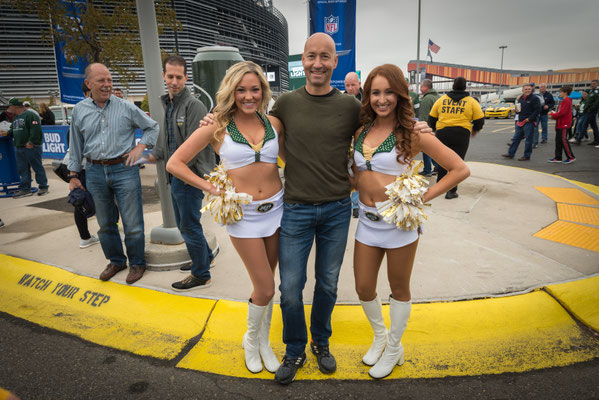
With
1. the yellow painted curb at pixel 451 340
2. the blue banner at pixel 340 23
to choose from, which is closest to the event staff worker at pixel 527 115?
the blue banner at pixel 340 23

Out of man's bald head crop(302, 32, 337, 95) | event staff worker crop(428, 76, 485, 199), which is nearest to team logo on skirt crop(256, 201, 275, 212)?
man's bald head crop(302, 32, 337, 95)

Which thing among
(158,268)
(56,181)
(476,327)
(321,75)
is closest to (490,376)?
(476,327)

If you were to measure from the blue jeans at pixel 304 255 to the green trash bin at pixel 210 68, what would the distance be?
397 centimetres

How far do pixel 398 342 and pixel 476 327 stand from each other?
2.54 ft

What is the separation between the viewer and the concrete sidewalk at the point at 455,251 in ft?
10.4

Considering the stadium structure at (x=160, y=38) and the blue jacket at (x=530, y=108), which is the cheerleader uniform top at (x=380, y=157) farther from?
the stadium structure at (x=160, y=38)

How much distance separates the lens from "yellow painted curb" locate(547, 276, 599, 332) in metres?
→ 2.67

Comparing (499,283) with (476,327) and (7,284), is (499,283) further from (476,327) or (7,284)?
(7,284)

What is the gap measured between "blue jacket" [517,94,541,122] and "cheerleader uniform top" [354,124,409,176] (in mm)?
8907

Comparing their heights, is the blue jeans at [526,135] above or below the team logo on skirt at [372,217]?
below

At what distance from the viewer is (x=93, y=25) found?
834cm

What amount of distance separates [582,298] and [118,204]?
14.1ft

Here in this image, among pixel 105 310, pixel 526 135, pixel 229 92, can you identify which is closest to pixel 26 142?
pixel 105 310

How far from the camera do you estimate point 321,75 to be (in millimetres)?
2066
